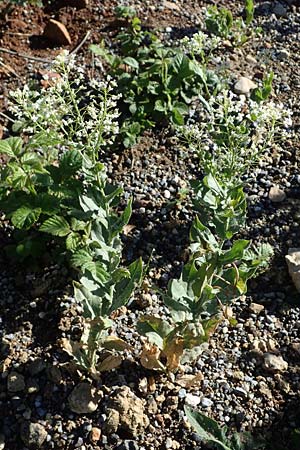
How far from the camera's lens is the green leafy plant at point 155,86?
4.11m

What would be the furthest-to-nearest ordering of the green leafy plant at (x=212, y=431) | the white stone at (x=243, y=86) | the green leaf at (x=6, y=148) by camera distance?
1. the white stone at (x=243, y=86)
2. the green leaf at (x=6, y=148)
3. the green leafy plant at (x=212, y=431)

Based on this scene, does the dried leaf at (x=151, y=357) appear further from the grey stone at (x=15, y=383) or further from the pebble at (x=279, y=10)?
the pebble at (x=279, y=10)

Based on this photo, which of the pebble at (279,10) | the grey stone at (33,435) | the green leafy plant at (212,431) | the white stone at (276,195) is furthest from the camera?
the pebble at (279,10)

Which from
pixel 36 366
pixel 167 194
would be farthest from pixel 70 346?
pixel 167 194

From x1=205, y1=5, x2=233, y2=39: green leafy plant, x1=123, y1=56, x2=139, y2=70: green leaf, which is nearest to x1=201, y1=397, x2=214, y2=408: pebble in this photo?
x1=123, y1=56, x2=139, y2=70: green leaf

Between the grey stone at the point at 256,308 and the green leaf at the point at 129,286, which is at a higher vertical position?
the green leaf at the point at 129,286

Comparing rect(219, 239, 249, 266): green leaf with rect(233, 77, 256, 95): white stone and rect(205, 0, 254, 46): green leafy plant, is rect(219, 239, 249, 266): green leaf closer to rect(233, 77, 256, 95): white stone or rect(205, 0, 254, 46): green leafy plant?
rect(233, 77, 256, 95): white stone

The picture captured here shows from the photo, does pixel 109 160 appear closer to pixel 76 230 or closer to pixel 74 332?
pixel 76 230

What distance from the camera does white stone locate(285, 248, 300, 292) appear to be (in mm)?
3516

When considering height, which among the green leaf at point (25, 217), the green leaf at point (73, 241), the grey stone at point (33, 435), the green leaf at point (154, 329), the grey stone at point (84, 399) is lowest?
the grey stone at point (33, 435)

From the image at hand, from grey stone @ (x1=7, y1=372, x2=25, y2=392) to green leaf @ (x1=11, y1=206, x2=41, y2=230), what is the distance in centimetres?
63

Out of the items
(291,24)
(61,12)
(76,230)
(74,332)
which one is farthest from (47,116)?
(291,24)

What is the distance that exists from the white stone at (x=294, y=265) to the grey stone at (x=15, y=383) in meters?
1.33

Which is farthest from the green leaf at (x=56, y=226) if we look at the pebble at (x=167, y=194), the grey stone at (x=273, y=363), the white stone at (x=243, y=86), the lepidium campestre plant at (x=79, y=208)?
the white stone at (x=243, y=86)
